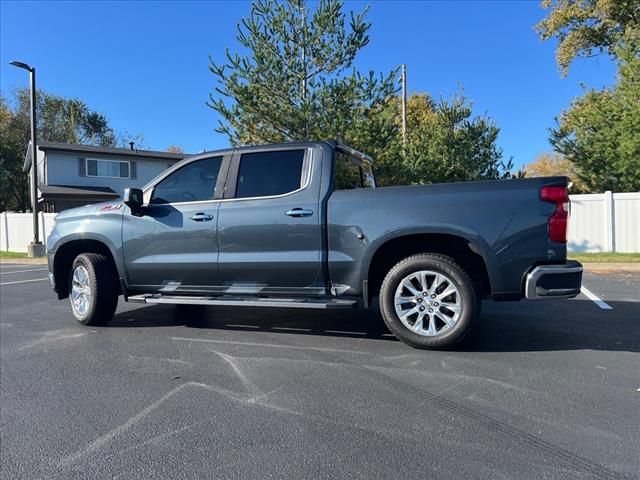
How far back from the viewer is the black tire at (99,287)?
584 centimetres

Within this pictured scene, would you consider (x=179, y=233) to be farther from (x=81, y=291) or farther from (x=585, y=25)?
(x=585, y=25)

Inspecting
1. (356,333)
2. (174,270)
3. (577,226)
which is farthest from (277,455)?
(577,226)

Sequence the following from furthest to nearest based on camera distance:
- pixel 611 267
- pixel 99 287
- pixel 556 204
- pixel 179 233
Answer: pixel 611 267
pixel 99 287
pixel 179 233
pixel 556 204

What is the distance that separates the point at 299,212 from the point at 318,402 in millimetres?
2000

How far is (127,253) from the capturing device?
5.73 metres

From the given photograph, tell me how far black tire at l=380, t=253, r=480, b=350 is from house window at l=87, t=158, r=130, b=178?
30899 millimetres

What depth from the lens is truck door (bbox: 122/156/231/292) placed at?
210 inches

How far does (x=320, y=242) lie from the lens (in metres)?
4.86

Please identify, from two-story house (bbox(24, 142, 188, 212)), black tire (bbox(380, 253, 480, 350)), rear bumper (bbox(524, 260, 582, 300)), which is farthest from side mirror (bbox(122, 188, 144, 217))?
two-story house (bbox(24, 142, 188, 212))

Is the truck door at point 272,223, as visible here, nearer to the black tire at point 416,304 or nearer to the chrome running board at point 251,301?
the chrome running board at point 251,301

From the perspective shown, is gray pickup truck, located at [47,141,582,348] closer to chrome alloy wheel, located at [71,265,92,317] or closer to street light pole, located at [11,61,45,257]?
chrome alloy wheel, located at [71,265,92,317]

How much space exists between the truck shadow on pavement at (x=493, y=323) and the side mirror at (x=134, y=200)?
1.50 meters

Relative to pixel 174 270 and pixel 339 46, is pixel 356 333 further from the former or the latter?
pixel 339 46

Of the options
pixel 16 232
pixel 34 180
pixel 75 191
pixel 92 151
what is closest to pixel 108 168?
pixel 92 151
